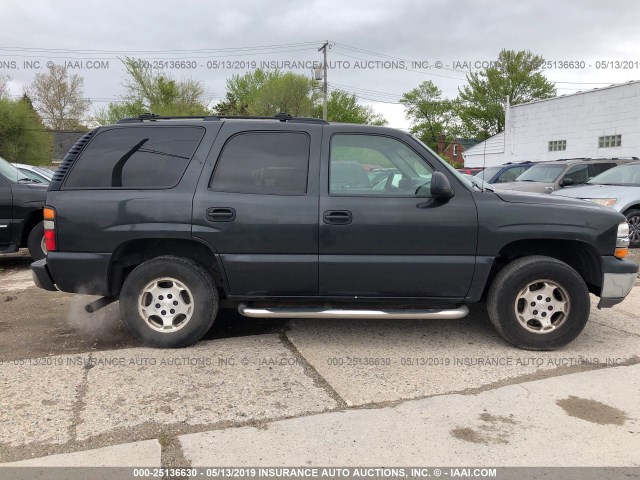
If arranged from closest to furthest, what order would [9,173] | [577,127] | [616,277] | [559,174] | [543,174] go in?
→ [616,277]
[9,173]
[559,174]
[543,174]
[577,127]

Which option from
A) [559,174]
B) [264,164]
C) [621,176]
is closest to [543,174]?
[559,174]

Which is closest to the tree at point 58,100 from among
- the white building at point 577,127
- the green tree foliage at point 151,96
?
the green tree foliage at point 151,96

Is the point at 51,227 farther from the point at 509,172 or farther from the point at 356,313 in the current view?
the point at 509,172

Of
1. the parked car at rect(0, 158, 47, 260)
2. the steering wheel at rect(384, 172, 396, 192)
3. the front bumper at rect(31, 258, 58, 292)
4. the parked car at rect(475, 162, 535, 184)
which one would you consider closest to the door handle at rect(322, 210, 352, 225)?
the steering wheel at rect(384, 172, 396, 192)

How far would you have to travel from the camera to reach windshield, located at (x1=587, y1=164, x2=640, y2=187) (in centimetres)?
980

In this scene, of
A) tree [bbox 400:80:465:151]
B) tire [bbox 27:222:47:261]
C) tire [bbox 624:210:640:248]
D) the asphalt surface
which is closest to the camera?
the asphalt surface

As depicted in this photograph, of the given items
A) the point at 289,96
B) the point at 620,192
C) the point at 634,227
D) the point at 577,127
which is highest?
the point at 289,96

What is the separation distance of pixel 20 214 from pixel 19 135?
2258 cm

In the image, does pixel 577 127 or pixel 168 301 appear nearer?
A: pixel 168 301

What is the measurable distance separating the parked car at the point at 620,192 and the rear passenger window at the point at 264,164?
6263 millimetres

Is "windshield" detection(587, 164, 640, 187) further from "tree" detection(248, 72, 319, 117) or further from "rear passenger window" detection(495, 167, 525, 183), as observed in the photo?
Result: "tree" detection(248, 72, 319, 117)

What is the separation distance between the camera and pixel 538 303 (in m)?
4.28

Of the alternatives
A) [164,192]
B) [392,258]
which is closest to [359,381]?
[392,258]

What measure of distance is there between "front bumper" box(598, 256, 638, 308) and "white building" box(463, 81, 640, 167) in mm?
15795
